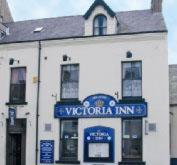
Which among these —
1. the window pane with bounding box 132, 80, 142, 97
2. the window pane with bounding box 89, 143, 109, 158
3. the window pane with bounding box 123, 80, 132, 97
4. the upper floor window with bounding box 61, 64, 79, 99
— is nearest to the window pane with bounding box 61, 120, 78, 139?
the window pane with bounding box 89, 143, 109, 158

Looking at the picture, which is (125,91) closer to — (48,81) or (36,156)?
(48,81)

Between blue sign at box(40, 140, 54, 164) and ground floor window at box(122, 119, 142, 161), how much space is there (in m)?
4.03

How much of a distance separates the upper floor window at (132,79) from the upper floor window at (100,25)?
238cm

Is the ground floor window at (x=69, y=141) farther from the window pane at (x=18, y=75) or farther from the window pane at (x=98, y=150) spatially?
the window pane at (x=18, y=75)

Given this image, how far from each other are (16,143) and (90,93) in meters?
5.51

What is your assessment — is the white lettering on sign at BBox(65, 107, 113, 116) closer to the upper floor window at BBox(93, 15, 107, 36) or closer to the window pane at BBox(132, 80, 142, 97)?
the window pane at BBox(132, 80, 142, 97)

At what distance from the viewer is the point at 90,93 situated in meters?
24.7

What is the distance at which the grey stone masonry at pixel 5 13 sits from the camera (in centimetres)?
3081

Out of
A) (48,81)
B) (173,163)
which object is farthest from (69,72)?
(173,163)

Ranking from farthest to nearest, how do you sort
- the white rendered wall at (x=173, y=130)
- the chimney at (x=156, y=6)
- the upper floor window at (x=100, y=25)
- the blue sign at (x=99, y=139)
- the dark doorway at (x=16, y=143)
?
the chimney at (x=156, y=6), the white rendered wall at (x=173, y=130), the dark doorway at (x=16, y=143), the upper floor window at (x=100, y=25), the blue sign at (x=99, y=139)

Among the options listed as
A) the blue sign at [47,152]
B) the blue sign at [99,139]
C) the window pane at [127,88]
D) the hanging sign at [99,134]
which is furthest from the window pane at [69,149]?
the window pane at [127,88]

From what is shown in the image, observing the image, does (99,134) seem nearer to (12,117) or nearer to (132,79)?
(132,79)

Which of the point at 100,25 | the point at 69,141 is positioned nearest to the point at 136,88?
the point at 100,25

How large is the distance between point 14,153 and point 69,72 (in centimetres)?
577
